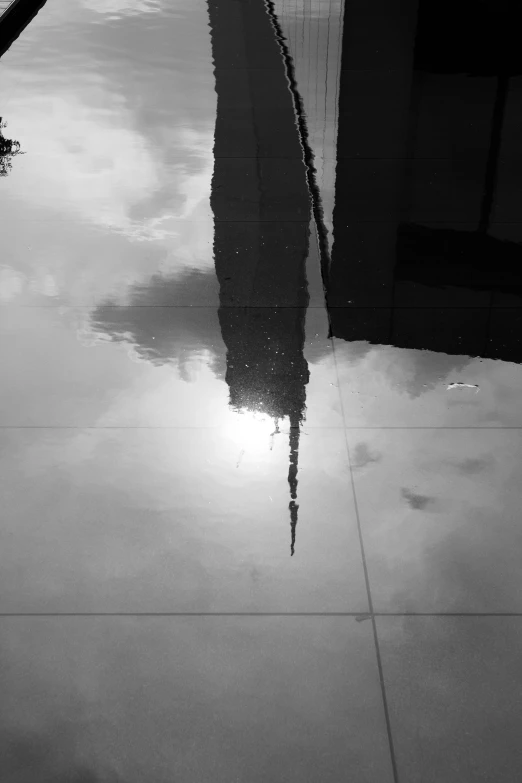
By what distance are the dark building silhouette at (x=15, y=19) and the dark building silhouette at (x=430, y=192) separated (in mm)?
4204

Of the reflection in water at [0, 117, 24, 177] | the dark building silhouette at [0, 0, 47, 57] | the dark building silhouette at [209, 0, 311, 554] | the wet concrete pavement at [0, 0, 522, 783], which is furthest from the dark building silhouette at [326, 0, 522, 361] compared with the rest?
the dark building silhouette at [0, 0, 47, 57]

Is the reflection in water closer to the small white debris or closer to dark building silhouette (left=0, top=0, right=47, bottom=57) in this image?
dark building silhouette (left=0, top=0, right=47, bottom=57)

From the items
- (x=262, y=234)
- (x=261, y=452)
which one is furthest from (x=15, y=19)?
(x=261, y=452)

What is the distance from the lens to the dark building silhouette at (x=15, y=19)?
10278 millimetres

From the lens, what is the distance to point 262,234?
5590 mm

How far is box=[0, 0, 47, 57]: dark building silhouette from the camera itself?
10.3 meters

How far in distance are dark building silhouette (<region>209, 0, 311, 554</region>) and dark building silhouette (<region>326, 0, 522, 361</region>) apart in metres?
0.30

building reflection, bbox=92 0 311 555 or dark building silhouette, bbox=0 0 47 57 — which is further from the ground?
dark building silhouette, bbox=0 0 47 57

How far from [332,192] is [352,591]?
13.5 feet

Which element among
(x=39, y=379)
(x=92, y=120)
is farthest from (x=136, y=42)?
(x=39, y=379)

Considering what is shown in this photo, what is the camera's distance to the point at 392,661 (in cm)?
255

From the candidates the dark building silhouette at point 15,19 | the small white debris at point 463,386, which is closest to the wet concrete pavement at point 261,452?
the small white debris at point 463,386

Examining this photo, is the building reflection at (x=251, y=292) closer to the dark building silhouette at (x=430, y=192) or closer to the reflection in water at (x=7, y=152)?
the dark building silhouette at (x=430, y=192)

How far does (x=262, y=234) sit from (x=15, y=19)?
7378 mm
